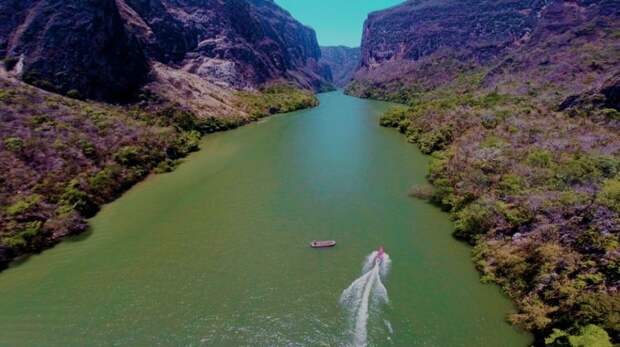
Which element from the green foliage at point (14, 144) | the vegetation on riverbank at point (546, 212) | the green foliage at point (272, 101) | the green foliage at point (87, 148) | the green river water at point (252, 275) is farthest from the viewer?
the green foliage at point (272, 101)

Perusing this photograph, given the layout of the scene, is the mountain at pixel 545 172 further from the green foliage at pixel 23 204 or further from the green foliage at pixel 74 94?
the green foliage at pixel 74 94

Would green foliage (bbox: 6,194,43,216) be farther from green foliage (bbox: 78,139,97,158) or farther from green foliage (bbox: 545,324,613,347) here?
green foliage (bbox: 545,324,613,347)

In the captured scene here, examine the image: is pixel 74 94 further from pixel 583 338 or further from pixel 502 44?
pixel 502 44

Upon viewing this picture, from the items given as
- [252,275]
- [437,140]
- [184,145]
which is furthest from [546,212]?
[184,145]

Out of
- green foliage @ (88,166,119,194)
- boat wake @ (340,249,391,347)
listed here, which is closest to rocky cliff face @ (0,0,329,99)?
green foliage @ (88,166,119,194)

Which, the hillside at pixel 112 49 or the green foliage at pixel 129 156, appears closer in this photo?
the green foliage at pixel 129 156

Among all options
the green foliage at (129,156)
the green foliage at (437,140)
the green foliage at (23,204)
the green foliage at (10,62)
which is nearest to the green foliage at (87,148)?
the green foliage at (129,156)

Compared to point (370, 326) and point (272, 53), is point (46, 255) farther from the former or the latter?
point (272, 53)
